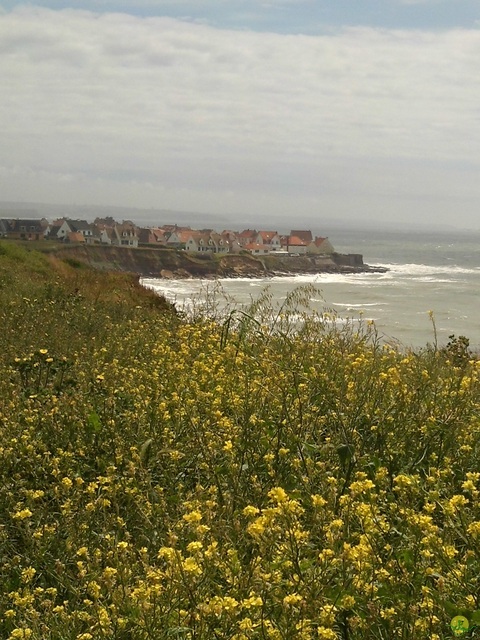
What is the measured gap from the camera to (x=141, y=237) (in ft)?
299

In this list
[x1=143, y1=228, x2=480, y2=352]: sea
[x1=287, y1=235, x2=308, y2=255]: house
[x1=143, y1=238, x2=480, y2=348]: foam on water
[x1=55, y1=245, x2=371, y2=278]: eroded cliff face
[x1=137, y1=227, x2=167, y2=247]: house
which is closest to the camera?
[x1=143, y1=228, x2=480, y2=352]: sea

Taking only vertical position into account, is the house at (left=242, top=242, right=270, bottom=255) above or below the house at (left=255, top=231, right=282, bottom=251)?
below

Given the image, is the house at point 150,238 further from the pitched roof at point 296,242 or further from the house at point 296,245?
the pitched roof at point 296,242

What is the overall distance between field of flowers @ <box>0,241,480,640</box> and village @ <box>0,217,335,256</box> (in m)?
75.8

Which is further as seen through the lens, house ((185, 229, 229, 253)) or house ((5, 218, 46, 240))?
house ((185, 229, 229, 253))

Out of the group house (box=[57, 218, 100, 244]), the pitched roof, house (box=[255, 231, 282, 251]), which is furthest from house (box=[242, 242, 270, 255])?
house (box=[57, 218, 100, 244])

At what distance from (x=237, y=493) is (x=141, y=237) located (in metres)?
89.3

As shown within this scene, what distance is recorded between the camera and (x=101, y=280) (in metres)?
17.7

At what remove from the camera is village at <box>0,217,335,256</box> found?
84.6 metres

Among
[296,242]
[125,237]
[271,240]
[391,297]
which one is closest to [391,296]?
[391,297]

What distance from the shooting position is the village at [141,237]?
277 ft

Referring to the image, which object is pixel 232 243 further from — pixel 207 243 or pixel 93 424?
pixel 93 424

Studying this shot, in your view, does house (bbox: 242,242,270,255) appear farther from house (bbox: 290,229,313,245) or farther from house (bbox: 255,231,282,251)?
house (bbox: 290,229,313,245)

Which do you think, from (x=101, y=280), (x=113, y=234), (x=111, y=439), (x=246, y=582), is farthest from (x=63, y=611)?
(x=113, y=234)
